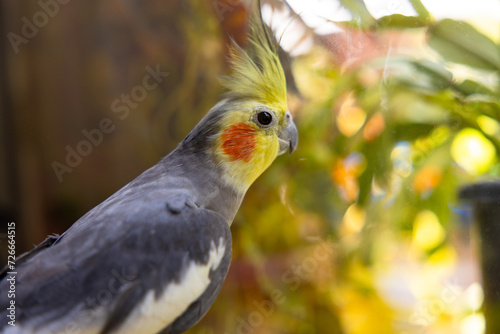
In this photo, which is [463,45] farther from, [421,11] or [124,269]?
[124,269]

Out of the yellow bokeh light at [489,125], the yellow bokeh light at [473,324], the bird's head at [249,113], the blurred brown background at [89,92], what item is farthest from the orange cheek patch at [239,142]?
the yellow bokeh light at [473,324]

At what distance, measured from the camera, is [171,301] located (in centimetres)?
43

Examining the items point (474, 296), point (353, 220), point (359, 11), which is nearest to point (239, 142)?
point (359, 11)

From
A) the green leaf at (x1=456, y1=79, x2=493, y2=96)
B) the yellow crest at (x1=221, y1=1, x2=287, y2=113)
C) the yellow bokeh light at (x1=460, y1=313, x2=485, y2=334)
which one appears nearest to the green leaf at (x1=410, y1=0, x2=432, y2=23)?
the green leaf at (x1=456, y1=79, x2=493, y2=96)

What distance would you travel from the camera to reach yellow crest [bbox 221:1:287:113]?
1.72 ft

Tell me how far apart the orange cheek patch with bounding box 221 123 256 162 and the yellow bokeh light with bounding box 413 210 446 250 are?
1.47 feet

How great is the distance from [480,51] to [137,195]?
0.61 m

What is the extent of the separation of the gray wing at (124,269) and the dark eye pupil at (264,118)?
0.50ft

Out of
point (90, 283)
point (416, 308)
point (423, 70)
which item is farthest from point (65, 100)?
point (416, 308)

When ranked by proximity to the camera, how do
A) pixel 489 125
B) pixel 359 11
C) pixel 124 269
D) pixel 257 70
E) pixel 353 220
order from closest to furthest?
1. pixel 124 269
2. pixel 257 70
3. pixel 359 11
4. pixel 489 125
5. pixel 353 220

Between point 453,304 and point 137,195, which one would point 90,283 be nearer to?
point 137,195

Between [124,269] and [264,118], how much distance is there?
260 millimetres

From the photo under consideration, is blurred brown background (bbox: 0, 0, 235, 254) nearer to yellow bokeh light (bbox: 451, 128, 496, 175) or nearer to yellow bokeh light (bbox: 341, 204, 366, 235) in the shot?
yellow bokeh light (bbox: 341, 204, 366, 235)

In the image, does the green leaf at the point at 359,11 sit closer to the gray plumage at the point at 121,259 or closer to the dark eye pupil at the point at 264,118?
the dark eye pupil at the point at 264,118
